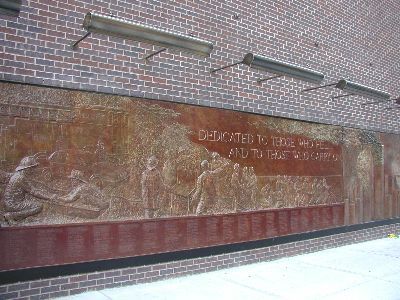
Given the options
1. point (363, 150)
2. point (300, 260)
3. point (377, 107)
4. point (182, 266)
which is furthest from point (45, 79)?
point (377, 107)

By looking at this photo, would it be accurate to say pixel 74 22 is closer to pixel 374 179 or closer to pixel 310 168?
pixel 310 168

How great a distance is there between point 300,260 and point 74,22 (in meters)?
5.55

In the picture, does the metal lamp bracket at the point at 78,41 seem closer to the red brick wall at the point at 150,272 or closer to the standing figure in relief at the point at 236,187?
the red brick wall at the point at 150,272

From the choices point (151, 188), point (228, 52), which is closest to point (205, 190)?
point (151, 188)

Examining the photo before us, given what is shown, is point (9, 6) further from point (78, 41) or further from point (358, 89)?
point (358, 89)

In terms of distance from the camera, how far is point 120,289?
5316 mm

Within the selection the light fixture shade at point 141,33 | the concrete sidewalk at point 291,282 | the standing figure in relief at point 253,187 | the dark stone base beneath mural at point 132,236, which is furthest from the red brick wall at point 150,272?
the light fixture shade at point 141,33

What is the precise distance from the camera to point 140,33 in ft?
16.7

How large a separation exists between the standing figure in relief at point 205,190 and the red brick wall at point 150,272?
0.80 m

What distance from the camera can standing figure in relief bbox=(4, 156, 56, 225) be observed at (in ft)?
15.0

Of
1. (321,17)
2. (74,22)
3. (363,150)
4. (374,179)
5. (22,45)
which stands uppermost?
(321,17)

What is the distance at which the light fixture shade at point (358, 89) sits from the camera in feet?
25.6

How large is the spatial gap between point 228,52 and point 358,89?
2.98 meters

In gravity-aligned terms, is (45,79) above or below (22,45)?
below
